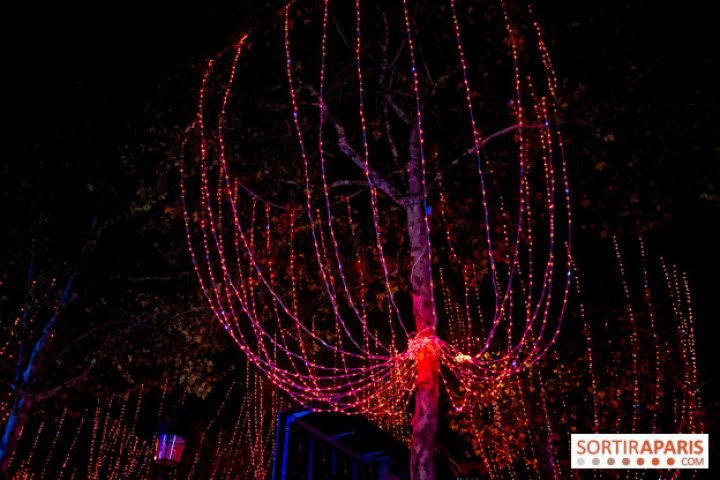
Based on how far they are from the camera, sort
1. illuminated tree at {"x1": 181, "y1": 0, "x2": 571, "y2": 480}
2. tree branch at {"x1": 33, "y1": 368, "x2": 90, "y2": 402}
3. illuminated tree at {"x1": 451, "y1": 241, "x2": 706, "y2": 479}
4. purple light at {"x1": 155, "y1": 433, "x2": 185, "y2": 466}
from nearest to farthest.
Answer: purple light at {"x1": 155, "y1": 433, "x2": 185, "y2": 466}
illuminated tree at {"x1": 181, "y1": 0, "x2": 571, "y2": 480}
tree branch at {"x1": 33, "y1": 368, "x2": 90, "y2": 402}
illuminated tree at {"x1": 451, "y1": 241, "x2": 706, "y2": 479}

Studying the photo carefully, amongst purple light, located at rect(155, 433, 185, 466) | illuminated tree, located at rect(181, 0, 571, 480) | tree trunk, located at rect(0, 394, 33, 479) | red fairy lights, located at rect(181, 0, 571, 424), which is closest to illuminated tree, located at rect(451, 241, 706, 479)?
red fairy lights, located at rect(181, 0, 571, 424)

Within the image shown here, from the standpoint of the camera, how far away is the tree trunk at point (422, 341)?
734 centimetres

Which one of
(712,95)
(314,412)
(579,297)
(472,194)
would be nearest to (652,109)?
(712,95)

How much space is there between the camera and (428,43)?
31.1ft

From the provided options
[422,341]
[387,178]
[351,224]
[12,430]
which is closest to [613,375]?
[387,178]

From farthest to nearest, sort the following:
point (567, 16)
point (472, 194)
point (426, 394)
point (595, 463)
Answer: point (595, 463)
point (472, 194)
point (567, 16)
point (426, 394)

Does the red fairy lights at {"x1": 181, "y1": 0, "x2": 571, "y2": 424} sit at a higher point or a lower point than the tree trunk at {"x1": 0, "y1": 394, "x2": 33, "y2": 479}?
higher

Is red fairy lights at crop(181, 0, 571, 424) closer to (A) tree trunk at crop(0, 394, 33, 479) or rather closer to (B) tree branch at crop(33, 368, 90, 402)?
(B) tree branch at crop(33, 368, 90, 402)

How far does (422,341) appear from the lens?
7777mm

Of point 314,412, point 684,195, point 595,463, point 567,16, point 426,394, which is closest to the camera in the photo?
point 314,412

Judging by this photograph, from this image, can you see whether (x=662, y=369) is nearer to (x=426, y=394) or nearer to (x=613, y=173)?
(x=613, y=173)

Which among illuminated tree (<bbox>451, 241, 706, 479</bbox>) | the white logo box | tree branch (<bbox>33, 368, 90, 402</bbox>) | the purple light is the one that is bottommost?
the purple light

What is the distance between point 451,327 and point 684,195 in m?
5.38

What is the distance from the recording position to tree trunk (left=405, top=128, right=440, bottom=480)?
734 centimetres
